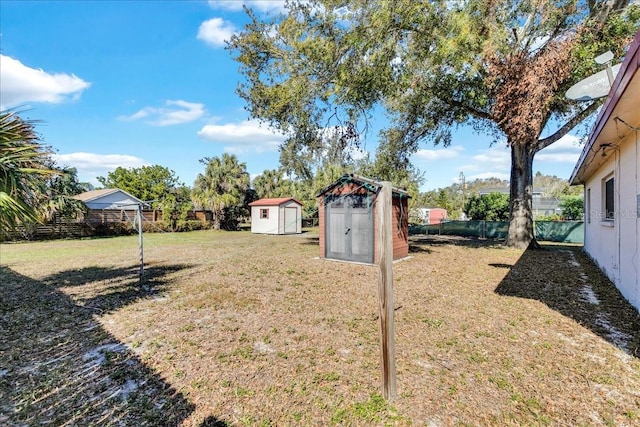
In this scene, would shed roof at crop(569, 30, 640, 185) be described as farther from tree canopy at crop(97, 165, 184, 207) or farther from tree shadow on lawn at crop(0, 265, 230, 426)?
tree canopy at crop(97, 165, 184, 207)

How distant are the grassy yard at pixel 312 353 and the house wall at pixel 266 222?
518 inches

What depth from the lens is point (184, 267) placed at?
855cm

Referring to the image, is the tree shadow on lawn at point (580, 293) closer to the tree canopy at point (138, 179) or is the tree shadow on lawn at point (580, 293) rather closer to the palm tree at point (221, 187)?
the palm tree at point (221, 187)

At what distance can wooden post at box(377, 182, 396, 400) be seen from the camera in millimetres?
2295

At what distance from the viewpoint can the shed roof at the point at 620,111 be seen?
2299 millimetres

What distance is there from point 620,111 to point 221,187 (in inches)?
835

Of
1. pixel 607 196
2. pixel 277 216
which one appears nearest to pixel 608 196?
pixel 607 196

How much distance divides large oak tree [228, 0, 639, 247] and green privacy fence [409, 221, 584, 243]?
304 inches

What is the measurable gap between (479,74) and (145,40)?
31.6 ft

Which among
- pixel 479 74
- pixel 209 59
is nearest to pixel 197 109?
pixel 209 59

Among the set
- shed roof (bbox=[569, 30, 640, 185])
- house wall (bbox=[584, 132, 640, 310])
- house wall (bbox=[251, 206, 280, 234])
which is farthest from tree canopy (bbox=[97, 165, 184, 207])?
shed roof (bbox=[569, 30, 640, 185])

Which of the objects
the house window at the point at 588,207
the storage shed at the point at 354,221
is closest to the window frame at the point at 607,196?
the house window at the point at 588,207

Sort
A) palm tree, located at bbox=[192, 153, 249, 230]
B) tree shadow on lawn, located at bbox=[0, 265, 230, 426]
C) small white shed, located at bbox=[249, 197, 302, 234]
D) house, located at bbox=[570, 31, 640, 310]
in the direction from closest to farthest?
tree shadow on lawn, located at bbox=[0, 265, 230, 426] < house, located at bbox=[570, 31, 640, 310] < small white shed, located at bbox=[249, 197, 302, 234] < palm tree, located at bbox=[192, 153, 249, 230]

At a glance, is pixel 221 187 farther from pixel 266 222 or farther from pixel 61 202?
pixel 61 202
